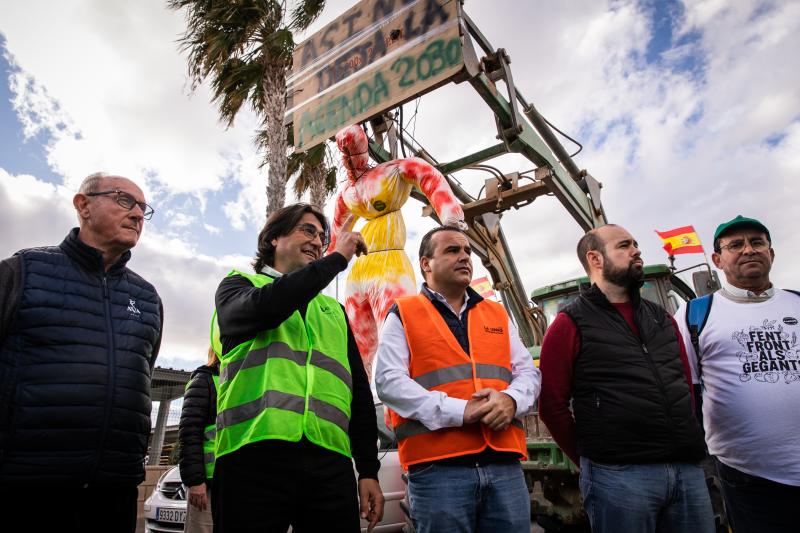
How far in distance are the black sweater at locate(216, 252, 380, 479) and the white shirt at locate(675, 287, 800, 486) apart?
Answer: 1543 mm

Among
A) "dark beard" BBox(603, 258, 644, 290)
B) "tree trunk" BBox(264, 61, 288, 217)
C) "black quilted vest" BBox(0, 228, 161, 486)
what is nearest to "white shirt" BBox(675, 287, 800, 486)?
"dark beard" BBox(603, 258, 644, 290)

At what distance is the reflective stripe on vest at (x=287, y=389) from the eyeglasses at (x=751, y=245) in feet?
6.54

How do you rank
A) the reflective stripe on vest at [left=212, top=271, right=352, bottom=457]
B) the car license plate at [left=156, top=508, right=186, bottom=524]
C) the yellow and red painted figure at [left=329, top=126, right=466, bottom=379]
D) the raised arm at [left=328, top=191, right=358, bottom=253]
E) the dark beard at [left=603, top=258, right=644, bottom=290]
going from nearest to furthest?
the reflective stripe on vest at [left=212, top=271, right=352, bottom=457] → the dark beard at [left=603, top=258, right=644, bottom=290] → the yellow and red painted figure at [left=329, top=126, right=466, bottom=379] → the car license plate at [left=156, top=508, right=186, bottom=524] → the raised arm at [left=328, top=191, right=358, bottom=253]

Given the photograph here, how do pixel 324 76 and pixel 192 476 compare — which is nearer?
pixel 192 476

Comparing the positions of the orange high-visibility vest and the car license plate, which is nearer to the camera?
the orange high-visibility vest

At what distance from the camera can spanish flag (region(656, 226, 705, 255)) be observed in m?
8.13

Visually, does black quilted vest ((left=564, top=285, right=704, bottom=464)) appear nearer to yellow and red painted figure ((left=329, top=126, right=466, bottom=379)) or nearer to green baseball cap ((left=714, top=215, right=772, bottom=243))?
green baseball cap ((left=714, top=215, right=772, bottom=243))

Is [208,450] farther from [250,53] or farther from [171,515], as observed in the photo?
[250,53]

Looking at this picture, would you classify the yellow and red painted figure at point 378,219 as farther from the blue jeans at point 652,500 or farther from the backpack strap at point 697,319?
the blue jeans at point 652,500

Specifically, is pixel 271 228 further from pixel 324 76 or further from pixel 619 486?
pixel 324 76

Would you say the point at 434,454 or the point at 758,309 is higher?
the point at 758,309

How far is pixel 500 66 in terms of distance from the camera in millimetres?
4559

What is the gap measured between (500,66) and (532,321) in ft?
10.9

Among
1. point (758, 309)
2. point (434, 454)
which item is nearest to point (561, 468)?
point (758, 309)
